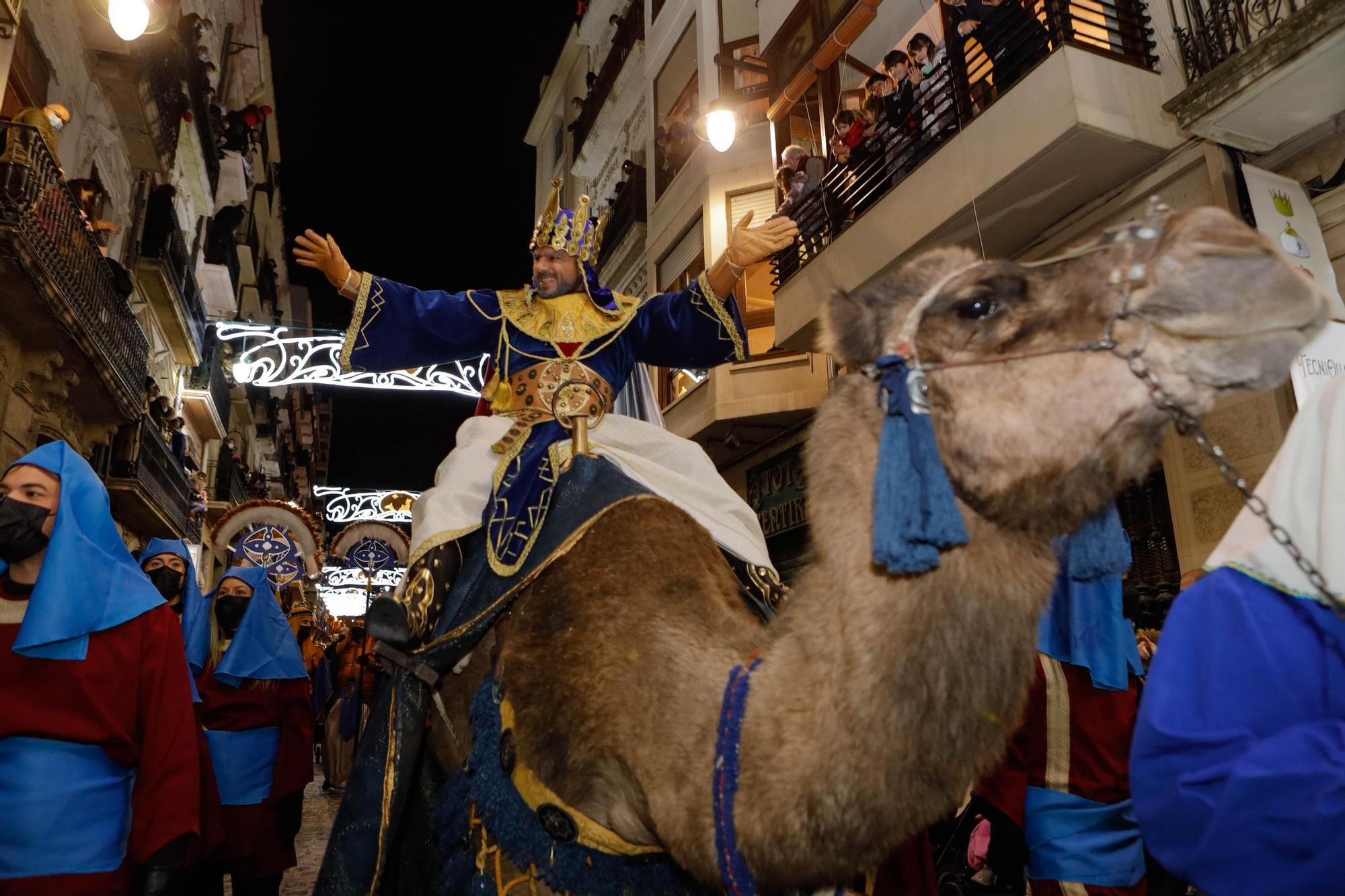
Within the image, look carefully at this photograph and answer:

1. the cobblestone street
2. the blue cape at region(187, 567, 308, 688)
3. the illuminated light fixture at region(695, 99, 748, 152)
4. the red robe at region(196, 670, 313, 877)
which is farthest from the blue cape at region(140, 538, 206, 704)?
the illuminated light fixture at region(695, 99, 748, 152)

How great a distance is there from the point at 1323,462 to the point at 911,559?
80cm

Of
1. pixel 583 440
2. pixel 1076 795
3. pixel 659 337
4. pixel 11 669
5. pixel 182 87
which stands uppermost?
pixel 182 87

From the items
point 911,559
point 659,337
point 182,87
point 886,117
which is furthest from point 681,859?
point 182,87

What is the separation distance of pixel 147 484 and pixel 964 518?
58.2 feet

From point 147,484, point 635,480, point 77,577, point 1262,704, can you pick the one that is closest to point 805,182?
point 635,480

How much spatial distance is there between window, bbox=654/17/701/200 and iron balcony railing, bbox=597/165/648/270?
84cm

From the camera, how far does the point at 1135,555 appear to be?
26.9 feet

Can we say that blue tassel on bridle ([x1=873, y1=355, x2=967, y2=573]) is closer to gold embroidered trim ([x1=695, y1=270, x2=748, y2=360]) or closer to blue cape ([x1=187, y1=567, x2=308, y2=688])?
gold embroidered trim ([x1=695, y1=270, x2=748, y2=360])

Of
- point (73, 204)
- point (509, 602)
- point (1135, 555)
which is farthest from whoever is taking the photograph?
point (73, 204)

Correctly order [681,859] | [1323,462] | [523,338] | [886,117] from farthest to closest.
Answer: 1. [886,117]
2. [523,338]
3. [681,859]
4. [1323,462]

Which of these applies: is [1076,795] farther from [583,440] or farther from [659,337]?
[659,337]

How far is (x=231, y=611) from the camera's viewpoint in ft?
22.8

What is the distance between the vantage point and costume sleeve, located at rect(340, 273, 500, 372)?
434cm

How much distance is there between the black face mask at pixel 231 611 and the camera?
6.95 metres
